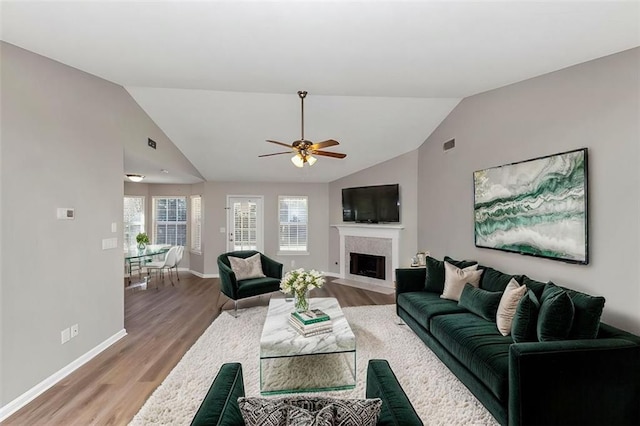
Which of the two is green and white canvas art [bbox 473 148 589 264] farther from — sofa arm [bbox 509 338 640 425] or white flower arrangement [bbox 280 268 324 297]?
white flower arrangement [bbox 280 268 324 297]

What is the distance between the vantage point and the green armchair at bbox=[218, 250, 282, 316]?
4.45 m

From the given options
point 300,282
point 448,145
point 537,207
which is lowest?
point 300,282

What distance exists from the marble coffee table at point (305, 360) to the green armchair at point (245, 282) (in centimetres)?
154

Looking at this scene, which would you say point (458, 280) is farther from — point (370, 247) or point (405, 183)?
point (370, 247)

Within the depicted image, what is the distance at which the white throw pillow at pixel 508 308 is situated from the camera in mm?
2514

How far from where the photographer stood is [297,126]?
458 centimetres

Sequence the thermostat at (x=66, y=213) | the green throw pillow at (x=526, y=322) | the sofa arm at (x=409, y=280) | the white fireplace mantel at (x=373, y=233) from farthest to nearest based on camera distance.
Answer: the white fireplace mantel at (x=373, y=233) < the sofa arm at (x=409, y=280) < the thermostat at (x=66, y=213) < the green throw pillow at (x=526, y=322)

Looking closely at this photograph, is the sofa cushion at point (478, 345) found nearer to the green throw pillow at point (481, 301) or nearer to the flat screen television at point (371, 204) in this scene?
the green throw pillow at point (481, 301)

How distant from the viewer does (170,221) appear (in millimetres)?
7684

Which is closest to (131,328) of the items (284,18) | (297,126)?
(297,126)

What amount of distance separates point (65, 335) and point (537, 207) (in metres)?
4.76

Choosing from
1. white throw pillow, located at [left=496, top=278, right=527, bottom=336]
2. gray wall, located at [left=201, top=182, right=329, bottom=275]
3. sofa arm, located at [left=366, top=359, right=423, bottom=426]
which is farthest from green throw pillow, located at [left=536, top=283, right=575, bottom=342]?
gray wall, located at [left=201, top=182, right=329, bottom=275]

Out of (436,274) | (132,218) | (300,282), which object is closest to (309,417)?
(300,282)

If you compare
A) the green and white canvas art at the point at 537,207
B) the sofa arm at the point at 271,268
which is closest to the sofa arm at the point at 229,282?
the sofa arm at the point at 271,268
